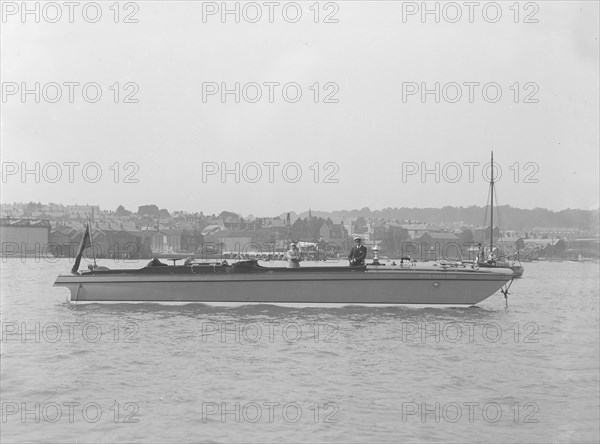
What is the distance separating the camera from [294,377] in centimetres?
1309

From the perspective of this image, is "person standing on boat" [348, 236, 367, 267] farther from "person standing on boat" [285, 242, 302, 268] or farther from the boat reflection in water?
"person standing on boat" [285, 242, 302, 268]

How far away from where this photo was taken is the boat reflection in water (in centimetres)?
2247

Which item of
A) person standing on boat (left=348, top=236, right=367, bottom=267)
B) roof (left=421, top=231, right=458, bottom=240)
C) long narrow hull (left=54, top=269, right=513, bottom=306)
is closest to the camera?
long narrow hull (left=54, top=269, right=513, bottom=306)

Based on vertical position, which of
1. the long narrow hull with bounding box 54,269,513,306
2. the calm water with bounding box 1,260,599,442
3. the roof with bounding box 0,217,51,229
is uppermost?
the roof with bounding box 0,217,51,229

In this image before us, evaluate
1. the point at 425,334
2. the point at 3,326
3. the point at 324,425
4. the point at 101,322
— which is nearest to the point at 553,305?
the point at 425,334

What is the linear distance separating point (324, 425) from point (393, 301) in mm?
12991

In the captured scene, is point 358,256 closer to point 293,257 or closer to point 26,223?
point 293,257

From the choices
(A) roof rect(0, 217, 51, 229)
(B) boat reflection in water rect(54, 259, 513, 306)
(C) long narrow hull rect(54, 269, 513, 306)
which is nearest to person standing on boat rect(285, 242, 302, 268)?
(B) boat reflection in water rect(54, 259, 513, 306)

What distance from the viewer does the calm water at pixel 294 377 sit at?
9789 mm

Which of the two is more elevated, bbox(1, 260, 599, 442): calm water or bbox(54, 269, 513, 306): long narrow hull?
bbox(54, 269, 513, 306): long narrow hull

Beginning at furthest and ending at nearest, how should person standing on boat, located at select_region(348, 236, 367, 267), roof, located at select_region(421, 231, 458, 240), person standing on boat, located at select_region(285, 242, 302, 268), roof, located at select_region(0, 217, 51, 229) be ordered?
roof, located at select_region(421, 231, 458, 240) < roof, located at select_region(0, 217, 51, 229) < person standing on boat, located at select_region(285, 242, 302, 268) < person standing on boat, located at select_region(348, 236, 367, 267)

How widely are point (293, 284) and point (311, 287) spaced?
55 cm

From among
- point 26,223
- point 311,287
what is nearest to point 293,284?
Answer: point 311,287

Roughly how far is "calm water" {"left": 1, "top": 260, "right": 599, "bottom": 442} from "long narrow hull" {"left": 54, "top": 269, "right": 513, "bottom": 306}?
0.47 m
